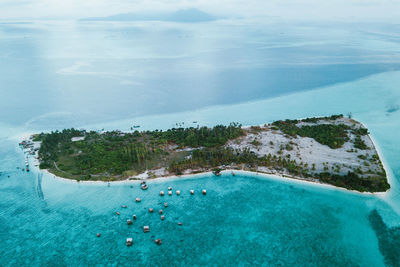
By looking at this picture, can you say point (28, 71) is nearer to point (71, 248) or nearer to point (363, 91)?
point (71, 248)

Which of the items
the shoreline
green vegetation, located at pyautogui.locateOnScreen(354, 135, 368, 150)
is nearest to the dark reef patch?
the shoreline

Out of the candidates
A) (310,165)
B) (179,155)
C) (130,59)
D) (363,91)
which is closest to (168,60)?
(130,59)

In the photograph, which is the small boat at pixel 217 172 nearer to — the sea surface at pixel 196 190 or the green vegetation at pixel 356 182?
the sea surface at pixel 196 190

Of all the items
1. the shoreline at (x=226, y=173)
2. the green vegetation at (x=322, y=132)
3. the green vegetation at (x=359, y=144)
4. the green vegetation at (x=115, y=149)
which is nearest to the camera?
the shoreline at (x=226, y=173)

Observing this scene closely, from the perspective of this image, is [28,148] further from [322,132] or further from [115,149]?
[322,132]

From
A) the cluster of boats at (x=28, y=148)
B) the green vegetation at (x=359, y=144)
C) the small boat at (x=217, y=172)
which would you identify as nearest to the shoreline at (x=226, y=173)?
the small boat at (x=217, y=172)

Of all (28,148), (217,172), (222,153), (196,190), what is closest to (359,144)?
(222,153)
